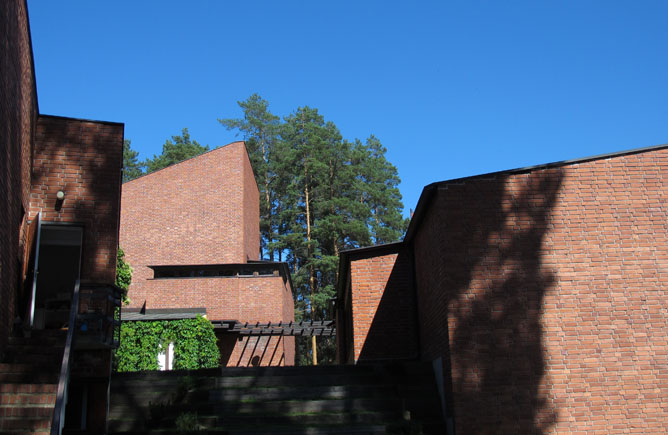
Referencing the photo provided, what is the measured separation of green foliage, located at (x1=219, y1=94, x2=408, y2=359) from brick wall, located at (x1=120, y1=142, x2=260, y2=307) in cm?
909

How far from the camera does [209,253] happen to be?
2623cm

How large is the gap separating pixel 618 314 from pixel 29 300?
27.3 ft

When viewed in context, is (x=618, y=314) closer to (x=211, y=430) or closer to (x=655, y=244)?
(x=655, y=244)

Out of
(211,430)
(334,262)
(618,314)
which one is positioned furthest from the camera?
(334,262)

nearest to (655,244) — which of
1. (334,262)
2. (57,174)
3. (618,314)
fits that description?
(618,314)

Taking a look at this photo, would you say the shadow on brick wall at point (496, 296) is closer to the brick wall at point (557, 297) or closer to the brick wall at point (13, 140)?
the brick wall at point (557, 297)

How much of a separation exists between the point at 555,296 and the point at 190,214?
66.2 feet

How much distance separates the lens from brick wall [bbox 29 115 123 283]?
9578 mm

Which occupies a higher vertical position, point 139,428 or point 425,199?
point 425,199

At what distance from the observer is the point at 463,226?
368 inches

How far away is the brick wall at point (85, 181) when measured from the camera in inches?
377

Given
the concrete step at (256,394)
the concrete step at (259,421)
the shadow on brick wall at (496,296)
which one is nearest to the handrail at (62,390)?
the concrete step at (259,421)

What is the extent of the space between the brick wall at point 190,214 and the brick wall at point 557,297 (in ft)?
58.3

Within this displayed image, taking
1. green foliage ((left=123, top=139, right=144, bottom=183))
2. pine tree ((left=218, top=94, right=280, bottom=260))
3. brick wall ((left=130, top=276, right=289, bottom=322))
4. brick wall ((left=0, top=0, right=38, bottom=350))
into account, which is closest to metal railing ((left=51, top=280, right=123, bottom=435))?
brick wall ((left=0, top=0, right=38, bottom=350))
